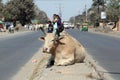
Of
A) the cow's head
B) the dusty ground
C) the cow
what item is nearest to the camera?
the dusty ground

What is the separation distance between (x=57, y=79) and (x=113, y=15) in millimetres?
88131

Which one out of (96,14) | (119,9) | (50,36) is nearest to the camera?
(50,36)

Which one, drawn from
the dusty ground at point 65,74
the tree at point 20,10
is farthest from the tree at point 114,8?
the dusty ground at point 65,74

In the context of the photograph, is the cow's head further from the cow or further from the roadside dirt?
the roadside dirt

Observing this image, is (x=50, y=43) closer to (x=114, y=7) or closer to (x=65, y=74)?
(x=65, y=74)

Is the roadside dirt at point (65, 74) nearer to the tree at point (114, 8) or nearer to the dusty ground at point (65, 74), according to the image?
the dusty ground at point (65, 74)

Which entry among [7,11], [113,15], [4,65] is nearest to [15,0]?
[7,11]

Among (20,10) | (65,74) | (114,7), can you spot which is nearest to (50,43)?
(65,74)

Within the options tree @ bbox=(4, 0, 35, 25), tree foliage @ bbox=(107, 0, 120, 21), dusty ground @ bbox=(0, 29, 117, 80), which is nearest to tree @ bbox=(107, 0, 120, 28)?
tree foliage @ bbox=(107, 0, 120, 21)

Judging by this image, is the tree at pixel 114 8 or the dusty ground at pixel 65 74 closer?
the dusty ground at pixel 65 74

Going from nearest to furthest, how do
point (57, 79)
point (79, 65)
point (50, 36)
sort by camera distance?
1. point (57, 79)
2. point (50, 36)
3. point (79, 65)

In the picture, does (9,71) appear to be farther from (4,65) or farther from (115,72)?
(115,72)

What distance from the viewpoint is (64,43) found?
15648 mm

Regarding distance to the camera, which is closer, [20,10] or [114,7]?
[114,7]
